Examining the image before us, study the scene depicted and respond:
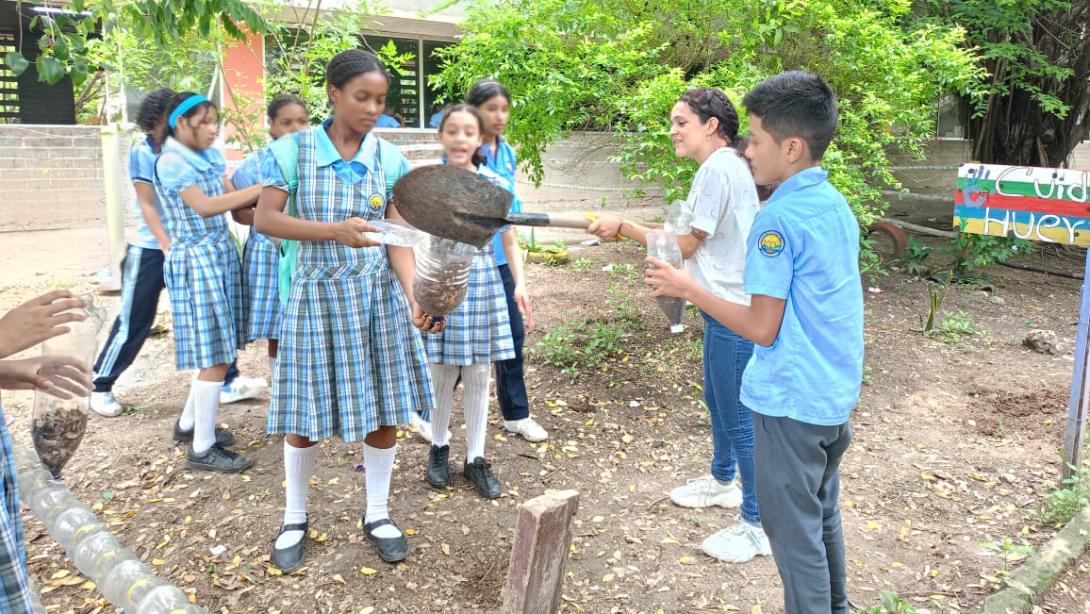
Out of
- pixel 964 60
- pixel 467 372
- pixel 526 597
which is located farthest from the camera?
pixel 964 60

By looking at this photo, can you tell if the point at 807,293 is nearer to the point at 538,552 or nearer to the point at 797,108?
the point at 797,108

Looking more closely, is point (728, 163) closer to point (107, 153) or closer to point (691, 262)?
point (691, 262)

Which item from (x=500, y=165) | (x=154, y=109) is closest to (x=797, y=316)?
(x=500, y=165)

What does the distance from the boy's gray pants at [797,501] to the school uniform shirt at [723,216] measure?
0.85 meters

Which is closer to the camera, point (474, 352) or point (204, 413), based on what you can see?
point (474, 352)

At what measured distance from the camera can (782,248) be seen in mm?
2090

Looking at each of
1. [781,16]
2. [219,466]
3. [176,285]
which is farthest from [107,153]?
[781,16]

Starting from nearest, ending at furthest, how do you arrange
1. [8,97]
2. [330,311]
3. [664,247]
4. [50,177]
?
[664,247], [330,311], [50,177], [8,97]

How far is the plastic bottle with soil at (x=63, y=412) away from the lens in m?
2.79

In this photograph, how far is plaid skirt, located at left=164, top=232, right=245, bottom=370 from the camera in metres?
3.71

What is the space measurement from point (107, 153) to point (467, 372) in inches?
198

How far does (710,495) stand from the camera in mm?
3504

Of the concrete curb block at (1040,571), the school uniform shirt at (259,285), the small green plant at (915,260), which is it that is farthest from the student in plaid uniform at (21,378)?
the small green plant at (915,260)

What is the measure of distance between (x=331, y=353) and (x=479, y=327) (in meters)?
0.83
